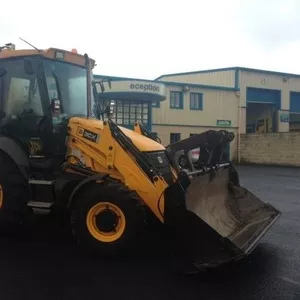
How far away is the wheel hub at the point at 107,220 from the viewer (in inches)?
217

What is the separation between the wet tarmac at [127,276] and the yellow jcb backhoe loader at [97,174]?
300 millimetres

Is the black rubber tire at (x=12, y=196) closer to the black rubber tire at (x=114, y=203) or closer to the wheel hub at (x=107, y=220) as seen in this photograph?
the black rubber tire at (x=114, y=203)

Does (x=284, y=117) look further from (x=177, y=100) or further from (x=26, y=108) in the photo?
(x=26, y=108)

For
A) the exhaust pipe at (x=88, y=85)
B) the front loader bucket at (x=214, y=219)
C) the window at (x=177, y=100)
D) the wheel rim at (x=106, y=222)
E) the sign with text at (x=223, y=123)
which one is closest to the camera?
the front loader bucket at (x=214, y=219)

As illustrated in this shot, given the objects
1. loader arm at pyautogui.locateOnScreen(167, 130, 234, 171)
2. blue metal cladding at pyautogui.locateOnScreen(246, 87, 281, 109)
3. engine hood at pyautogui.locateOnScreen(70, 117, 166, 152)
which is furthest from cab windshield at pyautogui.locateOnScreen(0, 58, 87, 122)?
blue metal cladding at pyautogui.locateOnScreen(246, 87, 281, 109)

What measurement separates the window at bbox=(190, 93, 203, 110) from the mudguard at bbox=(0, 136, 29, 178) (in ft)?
91.1

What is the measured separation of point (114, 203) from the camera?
17.8ft

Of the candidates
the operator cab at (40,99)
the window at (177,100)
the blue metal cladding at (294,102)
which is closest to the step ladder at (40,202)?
the operator cab at (40,99)

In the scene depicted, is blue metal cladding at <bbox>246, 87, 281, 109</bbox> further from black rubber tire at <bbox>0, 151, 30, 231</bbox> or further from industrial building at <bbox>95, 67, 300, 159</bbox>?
black rubber tire at <bbox>0, 151, 30, 231</bbox>

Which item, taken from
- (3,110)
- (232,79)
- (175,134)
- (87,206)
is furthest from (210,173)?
(232,79)

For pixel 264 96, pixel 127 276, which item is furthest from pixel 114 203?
pixel 264 96

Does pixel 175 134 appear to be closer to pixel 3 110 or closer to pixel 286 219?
pixel 286 219

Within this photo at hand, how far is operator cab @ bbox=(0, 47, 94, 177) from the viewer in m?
6.42

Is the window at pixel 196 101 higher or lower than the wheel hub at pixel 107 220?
higher
